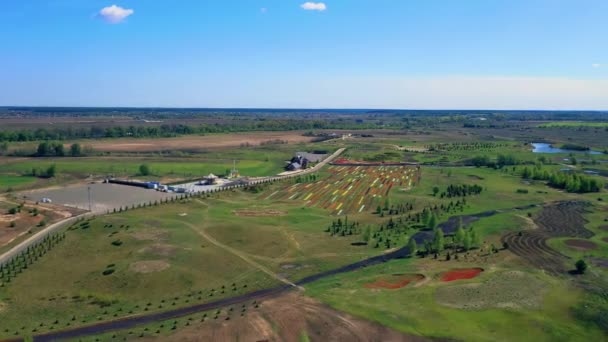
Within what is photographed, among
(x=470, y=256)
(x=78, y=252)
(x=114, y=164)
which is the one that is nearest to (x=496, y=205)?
(x=470, y=256)

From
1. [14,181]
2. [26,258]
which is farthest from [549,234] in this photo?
[14,181]

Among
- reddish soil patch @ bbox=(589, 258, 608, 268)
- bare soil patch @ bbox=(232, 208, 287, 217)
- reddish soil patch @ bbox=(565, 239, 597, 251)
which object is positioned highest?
bare soil patch @ bbox=(232, 208, 287, 217)

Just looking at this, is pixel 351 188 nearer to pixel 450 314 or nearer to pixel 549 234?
pixel 549 234

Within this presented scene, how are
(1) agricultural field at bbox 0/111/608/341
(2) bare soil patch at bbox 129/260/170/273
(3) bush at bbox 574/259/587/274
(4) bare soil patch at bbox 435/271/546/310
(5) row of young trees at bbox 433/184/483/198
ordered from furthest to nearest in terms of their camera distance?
1. (5) row of young trees at bbox 433/184/483/198
2. (3) bush at bbox 574/259/587/274
3. (2) bare soil patch at bbox 129/260/170/273
4. (4) bare soil patch at bbox 435/271/546/310
5. (1) agricultural field at bbox 0/111/608/341

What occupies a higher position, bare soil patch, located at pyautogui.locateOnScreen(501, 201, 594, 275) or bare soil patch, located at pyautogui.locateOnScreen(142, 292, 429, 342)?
bare soil patch, located at pyautogui.locateOnScreen(501, 201, 594, 275)

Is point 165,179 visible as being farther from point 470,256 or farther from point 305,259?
point 470,256

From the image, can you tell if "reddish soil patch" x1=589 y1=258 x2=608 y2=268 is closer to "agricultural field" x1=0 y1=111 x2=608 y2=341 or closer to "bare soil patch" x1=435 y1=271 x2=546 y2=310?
"agricultural field" x1=0 y1=111 x2=608 y2=341

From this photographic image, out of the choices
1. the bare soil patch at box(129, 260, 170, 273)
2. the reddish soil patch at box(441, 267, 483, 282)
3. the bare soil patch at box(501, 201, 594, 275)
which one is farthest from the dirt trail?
the bare soil patch at box(501, 201, 594, 275)

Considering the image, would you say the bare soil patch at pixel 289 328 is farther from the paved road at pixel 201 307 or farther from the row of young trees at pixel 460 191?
the row of young trees at pixel 460 191

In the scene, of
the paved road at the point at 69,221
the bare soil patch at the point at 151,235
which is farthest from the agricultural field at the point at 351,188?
the bare soil patch at the point at 151,235
